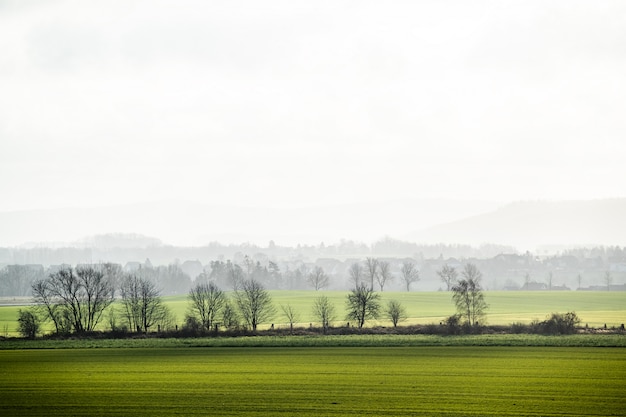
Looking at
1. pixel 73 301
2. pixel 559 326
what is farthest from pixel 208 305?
pixel 559 326

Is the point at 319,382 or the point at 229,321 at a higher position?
the point at 229,321

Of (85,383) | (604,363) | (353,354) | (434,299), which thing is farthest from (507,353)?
(434,299)

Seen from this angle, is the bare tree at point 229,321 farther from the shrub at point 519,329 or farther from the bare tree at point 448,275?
the bare tree at point 448,275

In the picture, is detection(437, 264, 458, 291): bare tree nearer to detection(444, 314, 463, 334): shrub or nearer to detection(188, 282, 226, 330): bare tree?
detection(188, 282, 226, 330): bare tree

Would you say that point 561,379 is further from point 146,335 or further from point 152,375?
point 146,335

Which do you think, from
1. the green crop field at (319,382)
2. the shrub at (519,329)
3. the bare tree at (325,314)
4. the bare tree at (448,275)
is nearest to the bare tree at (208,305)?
the bare tree at (325,314)

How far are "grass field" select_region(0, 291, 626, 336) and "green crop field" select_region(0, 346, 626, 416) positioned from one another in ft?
102

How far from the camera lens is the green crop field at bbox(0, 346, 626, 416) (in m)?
28.4

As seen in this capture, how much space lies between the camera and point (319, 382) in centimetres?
3478

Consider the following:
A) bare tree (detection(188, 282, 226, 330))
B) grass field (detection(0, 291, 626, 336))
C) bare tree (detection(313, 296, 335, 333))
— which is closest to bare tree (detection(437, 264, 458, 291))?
grass field (detection(0, 291, 626, 336))

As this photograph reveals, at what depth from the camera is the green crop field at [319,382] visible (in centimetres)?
2839

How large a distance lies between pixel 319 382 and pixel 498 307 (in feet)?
247

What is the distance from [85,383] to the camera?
35.3m

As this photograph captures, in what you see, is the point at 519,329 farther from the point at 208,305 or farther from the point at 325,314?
the point at 208,305
